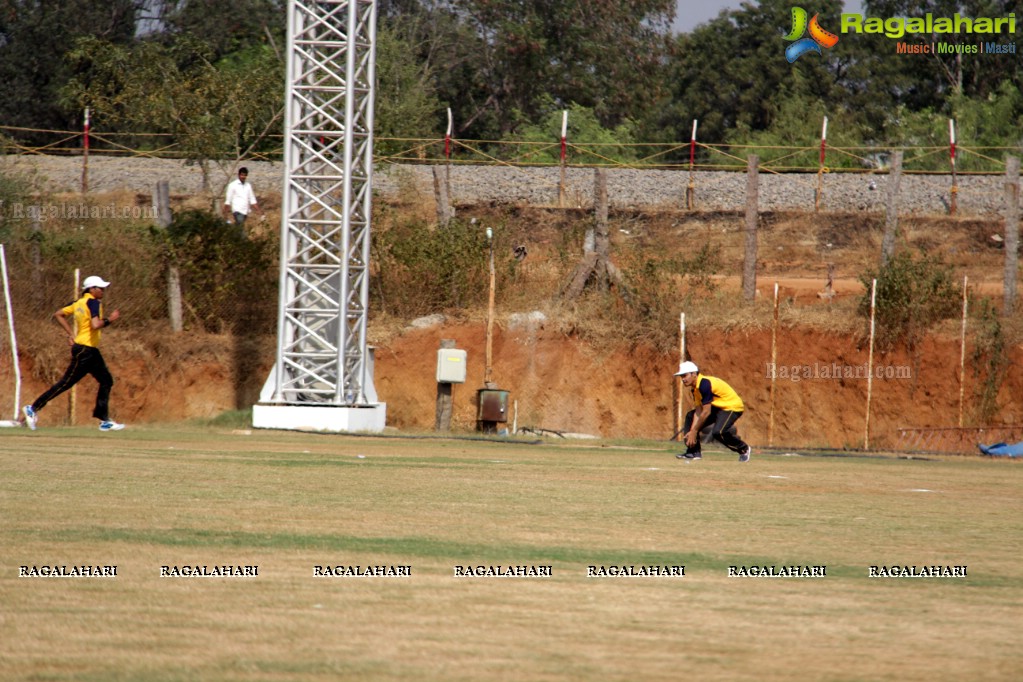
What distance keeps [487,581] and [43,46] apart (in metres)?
45.5

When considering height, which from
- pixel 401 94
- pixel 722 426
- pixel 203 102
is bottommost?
pixel 722 426

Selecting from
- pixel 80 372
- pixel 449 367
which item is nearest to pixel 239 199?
pixel 449 367

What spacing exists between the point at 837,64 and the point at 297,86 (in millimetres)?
39701

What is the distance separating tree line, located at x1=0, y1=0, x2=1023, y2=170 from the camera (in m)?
44.7

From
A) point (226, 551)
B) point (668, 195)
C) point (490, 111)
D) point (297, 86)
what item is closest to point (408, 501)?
point (226, 551)

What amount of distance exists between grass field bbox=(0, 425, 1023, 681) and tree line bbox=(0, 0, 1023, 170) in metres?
28.5

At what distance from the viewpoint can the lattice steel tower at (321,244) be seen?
68.3ft

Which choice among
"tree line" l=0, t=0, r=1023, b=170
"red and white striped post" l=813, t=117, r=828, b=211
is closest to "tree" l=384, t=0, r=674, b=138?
"tree line" l=0, t=0, r=1023, b=170

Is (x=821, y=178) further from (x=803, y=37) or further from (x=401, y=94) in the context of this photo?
(x=803, y=37)

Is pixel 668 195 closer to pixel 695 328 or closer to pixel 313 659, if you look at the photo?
pixel 695 328

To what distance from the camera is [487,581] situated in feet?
22.9

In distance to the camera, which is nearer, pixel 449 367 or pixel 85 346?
pixel 85 346

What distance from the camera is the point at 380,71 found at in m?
42.2

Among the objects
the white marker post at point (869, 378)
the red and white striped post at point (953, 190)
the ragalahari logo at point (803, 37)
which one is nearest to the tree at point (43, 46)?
the ragalahari logo at point (803, 37)
